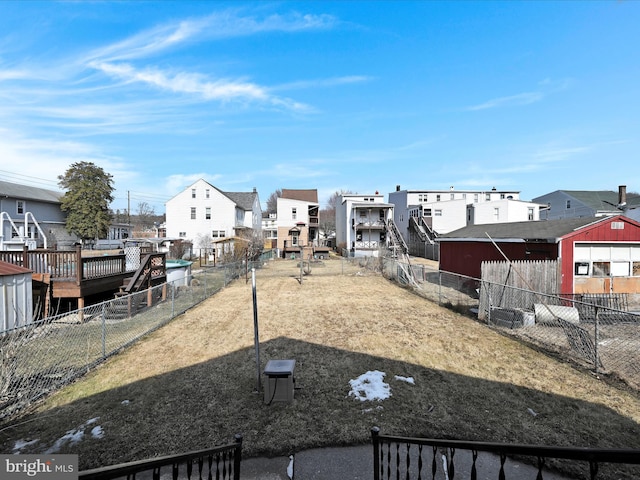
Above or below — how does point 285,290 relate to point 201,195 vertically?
below

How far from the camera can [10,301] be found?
8.94 m

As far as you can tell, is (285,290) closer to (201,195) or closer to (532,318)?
(532,318)

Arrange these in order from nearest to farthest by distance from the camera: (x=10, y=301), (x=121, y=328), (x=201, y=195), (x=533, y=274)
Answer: (x=10, y=301) → (x=121, y=328) → (x=533, y=274) → (x=201, y=195)

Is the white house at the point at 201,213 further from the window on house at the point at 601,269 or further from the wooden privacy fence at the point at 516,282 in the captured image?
the window on house at the point at 601,269

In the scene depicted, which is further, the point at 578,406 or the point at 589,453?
the point at 578,406

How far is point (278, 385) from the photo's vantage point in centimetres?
573

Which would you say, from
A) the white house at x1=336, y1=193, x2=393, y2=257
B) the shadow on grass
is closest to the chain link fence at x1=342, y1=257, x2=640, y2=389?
the shadow on grass

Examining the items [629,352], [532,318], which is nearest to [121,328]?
[532,318]

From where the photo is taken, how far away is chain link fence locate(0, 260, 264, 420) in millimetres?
5809

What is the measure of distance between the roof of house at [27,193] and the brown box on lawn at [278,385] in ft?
138

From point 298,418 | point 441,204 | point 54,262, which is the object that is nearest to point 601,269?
point 298,418

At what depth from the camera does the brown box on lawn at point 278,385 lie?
5684 mm

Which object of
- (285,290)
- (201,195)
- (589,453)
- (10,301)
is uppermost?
(201,195)

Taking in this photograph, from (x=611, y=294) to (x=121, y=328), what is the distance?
19.1 metres
